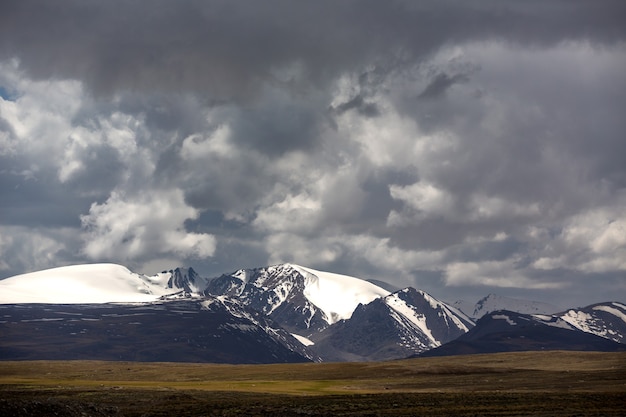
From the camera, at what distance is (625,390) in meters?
139

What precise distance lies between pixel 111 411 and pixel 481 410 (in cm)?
5036

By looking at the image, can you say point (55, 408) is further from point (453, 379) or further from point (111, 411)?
point (453, 379)

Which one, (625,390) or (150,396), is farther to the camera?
(625,390)

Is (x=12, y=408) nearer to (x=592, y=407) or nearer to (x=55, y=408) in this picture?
(x=55, y=408)

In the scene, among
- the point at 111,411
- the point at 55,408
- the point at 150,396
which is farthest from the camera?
the point at 150,396

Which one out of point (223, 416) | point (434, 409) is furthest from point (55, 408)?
point (434, 409)

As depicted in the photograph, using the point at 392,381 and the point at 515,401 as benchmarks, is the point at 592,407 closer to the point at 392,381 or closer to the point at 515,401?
the point at 515,401

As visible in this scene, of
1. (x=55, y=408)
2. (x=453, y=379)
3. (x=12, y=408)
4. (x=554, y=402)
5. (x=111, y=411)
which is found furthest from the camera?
(x=453, y=379)

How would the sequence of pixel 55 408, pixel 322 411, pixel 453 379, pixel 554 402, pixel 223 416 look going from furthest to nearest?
pixel 453 379, pixel 554 402, pixel 322 411, pixel 223 416, pixel 55 408

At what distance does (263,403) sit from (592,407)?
161 ft

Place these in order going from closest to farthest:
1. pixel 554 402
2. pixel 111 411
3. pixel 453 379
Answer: pixel 111 411 < pixel 554 402 < pixel 453 379

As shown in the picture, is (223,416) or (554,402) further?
(554,402)

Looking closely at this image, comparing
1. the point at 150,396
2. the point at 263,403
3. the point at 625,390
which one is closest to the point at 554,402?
the point at 625,390

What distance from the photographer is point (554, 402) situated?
11625 cm
